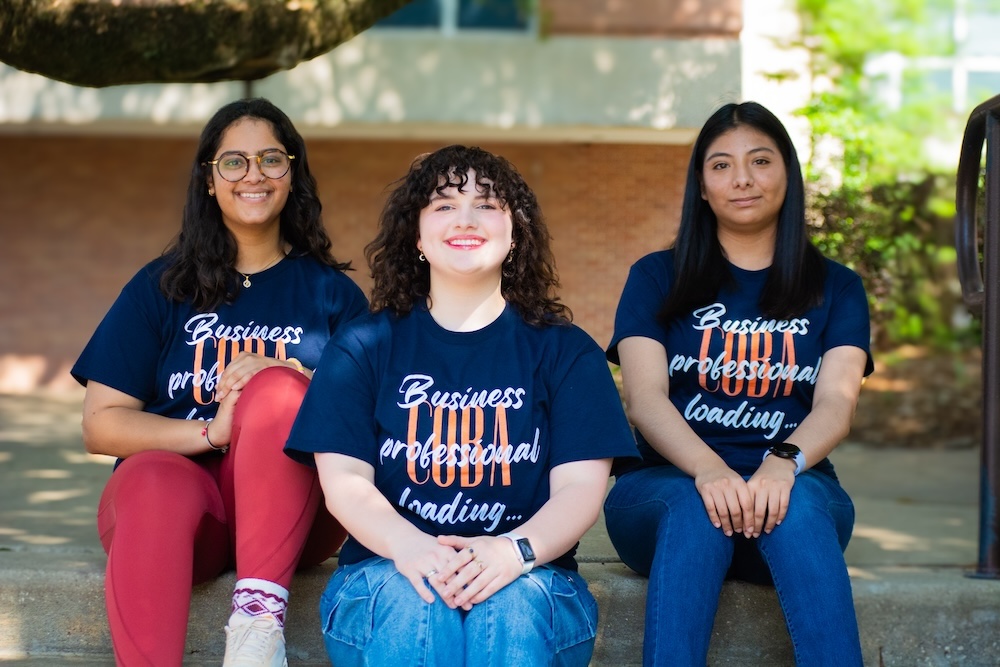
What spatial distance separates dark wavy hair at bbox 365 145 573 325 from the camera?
9.03 ft

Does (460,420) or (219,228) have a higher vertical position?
(219,228)

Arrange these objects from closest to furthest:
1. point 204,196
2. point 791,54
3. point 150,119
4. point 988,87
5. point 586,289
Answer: point 204,196
point 586,289
point 150,119
point 791,54
point 988,87

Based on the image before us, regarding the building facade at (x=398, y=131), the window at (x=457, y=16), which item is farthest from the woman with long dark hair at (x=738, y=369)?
the window at (x=457, y=16)

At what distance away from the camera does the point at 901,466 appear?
6840 mm

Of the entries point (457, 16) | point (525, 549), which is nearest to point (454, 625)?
point (525, 549)

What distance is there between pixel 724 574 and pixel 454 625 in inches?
29.8

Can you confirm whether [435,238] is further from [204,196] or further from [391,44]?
[391,44]

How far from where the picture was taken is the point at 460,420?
2656mm

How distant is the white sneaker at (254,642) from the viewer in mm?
2604

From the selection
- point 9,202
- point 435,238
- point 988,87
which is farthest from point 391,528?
point 988,87

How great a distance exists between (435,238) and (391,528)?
0.69 meters

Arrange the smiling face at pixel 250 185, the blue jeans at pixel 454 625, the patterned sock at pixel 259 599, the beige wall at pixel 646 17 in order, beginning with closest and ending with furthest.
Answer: the blue jeans at pixel 454 625 → the patterned sock at pixel 259 599 → the smiling face at pixel 250 185 → the beige wall at pixel 646 17

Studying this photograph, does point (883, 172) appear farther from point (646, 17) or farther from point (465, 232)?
point (465, 232)

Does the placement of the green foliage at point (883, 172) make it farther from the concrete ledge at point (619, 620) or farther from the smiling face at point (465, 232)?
the smiling face at point (465, 232)
